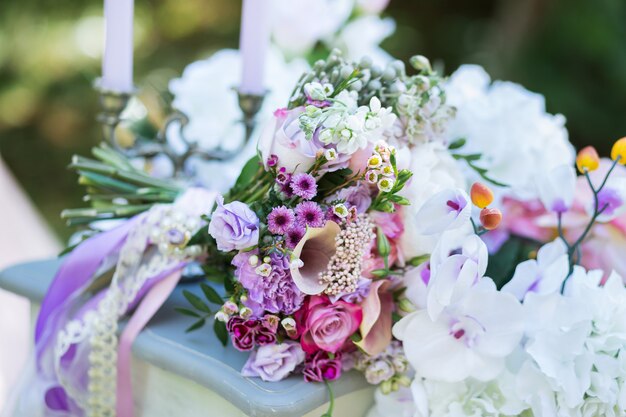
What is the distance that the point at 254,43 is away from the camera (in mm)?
1015

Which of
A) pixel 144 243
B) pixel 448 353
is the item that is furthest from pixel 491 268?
pixel 144 243

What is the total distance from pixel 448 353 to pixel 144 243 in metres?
0.38

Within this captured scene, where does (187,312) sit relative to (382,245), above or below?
below

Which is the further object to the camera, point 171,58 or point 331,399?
point 171,58

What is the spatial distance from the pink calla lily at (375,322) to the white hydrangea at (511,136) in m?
0.31

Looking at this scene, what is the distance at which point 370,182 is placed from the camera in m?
0.69

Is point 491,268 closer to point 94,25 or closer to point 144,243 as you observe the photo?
point 144,243

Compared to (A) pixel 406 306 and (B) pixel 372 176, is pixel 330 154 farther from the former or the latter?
(A) pixel 406 306

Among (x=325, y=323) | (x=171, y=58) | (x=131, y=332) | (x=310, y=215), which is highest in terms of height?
(x=310, y=215)

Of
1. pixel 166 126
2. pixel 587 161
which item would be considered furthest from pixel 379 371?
pixel 166 126

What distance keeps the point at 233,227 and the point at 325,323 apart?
136 mm

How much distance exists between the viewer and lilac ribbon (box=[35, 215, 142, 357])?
0.84 metres

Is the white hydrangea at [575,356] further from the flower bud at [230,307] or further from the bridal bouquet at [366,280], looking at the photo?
the flower bud at [230,307]

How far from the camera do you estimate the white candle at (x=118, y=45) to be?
3.18 ft
